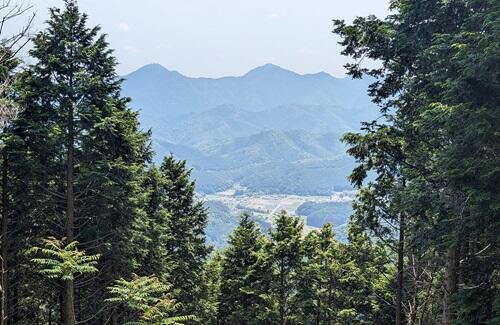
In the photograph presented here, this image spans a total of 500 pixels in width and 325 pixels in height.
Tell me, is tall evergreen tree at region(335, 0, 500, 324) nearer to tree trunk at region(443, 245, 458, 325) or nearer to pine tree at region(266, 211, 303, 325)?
tree trunk at region(443, 245, 458, 325)

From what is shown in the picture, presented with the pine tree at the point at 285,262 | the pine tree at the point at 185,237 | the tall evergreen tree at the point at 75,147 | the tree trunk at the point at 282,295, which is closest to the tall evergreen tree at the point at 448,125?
the tall evergreen tree at the point at 75,147

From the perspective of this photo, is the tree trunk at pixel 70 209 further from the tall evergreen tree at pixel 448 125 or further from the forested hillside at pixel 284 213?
the tall evergreen tree at pixel 448 125

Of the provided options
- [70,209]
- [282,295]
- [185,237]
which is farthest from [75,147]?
[282,295]

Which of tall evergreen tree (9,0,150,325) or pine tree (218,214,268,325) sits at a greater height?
tall evergreen tree (9,0,150,325)

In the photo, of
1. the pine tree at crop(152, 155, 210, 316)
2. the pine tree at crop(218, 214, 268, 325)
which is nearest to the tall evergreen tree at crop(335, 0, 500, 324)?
the pine tree at crop(218, 214, 268, 325)

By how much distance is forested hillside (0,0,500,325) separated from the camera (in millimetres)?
8594

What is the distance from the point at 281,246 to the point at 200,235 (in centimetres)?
521

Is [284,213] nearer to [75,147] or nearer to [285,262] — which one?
[285,262]

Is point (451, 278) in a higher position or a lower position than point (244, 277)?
higher

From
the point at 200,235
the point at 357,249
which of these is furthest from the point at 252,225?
the point at 357,249

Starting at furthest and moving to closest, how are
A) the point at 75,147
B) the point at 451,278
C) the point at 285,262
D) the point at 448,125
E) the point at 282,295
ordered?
the point at 285,262 → the point at 282,295 → the point at 75,147 → the point at 451,278 → the point at 448,125

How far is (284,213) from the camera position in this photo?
80.1ft

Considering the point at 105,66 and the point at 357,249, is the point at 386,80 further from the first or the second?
the point at 357,249

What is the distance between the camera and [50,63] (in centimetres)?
1391
